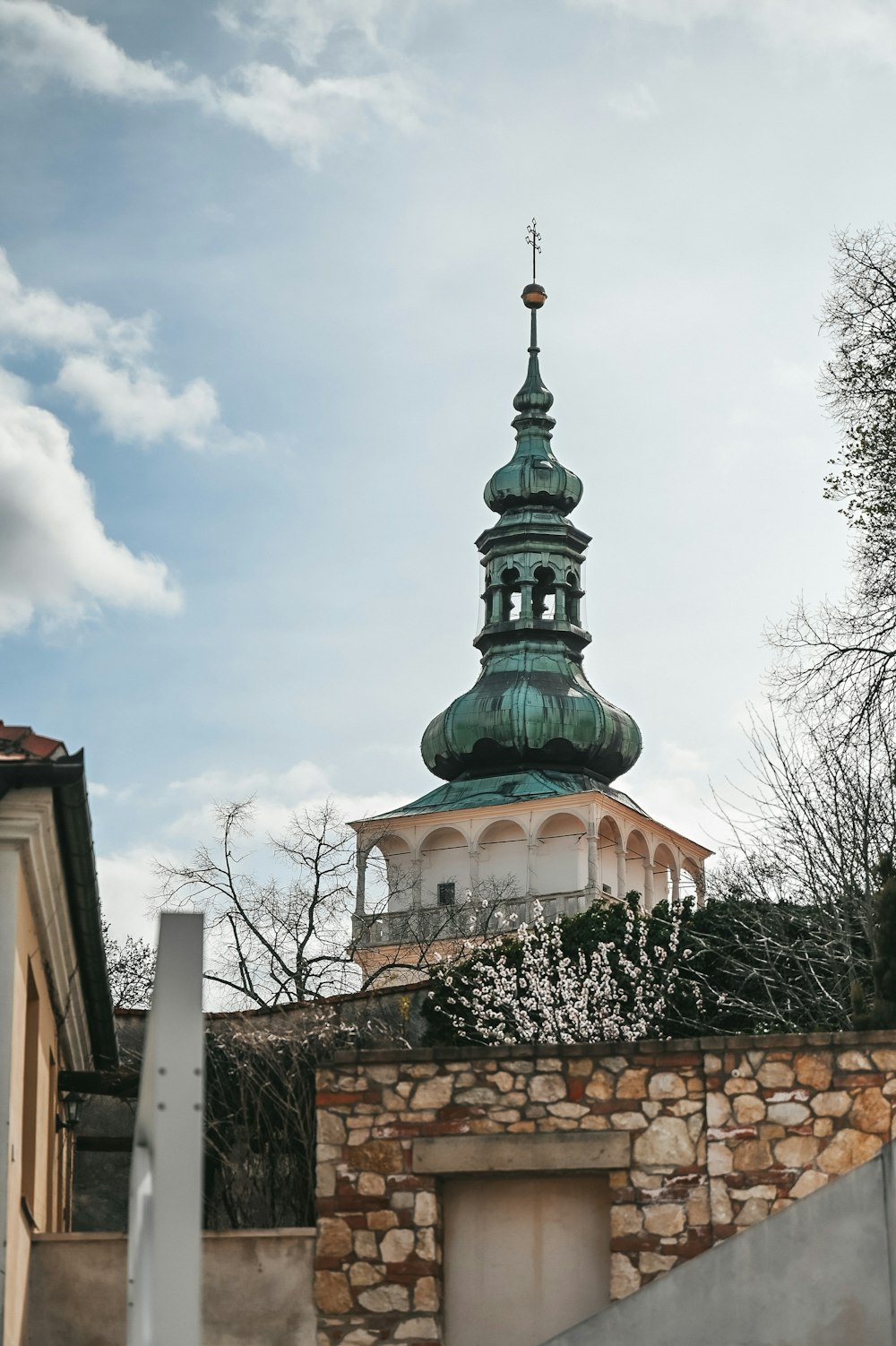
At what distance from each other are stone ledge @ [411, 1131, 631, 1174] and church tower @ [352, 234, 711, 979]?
173 ft

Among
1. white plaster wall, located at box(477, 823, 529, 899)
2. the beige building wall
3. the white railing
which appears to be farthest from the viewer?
white plaster wall, located at box(477, 823, 529, 899)

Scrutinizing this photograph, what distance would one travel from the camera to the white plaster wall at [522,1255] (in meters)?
12.6

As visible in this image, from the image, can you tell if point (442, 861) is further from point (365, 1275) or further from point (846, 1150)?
point (846, 1150)

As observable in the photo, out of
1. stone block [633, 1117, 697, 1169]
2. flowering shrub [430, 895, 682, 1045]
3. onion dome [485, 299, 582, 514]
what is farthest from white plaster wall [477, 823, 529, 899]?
stone block [633, 1117, 697, 1169]

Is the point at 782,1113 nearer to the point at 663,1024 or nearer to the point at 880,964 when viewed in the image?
the point at 880,964

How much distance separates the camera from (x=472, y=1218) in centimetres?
1280

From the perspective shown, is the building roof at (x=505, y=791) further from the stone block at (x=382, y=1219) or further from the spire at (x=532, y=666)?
the stone block at (x=382, y=1219)

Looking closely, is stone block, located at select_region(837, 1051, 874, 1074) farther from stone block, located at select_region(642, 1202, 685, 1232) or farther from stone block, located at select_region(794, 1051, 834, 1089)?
stone block, located at select_region(642, 1202, 685, 1232)

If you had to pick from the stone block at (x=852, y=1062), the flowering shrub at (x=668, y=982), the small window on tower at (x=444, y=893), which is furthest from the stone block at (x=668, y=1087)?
the small window on tower at (x=444, y=893)

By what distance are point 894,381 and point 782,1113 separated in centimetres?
928

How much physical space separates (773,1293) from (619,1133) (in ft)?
5.07

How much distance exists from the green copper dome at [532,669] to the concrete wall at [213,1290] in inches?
2157

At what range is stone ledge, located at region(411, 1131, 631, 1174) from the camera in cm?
1251

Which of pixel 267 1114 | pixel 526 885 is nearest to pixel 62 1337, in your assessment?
pixel 267 1114
